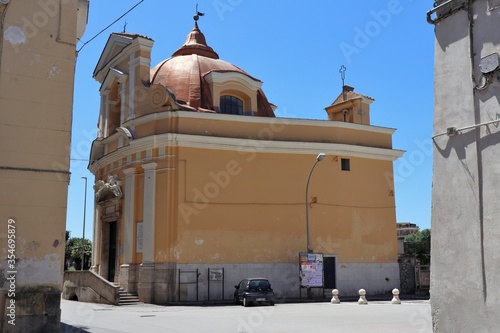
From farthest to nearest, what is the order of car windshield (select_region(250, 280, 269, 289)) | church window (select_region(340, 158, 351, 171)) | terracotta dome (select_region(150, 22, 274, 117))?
church window (select_region(340, 158, 351, 171)) < terracotta dome (select_region(150, 22, 274, 117)) < car windshield (select_region(250, 280, 269, 289))

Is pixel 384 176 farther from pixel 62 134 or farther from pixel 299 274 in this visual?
pixel 62 134

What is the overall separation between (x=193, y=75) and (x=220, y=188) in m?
7.36

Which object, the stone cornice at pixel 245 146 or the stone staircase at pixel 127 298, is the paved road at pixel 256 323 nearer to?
the stone staircase at pixel 127 298

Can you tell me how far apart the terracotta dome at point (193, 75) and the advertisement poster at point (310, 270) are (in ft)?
29.8

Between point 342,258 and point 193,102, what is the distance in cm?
1169

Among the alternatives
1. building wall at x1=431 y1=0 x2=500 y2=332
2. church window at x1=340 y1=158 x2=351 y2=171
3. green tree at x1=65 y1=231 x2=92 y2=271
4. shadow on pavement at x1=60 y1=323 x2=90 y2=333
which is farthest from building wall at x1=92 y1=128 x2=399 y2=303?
green tree at x1=65 y1=231 x2=92 y2=271

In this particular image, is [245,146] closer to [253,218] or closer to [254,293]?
[253,218]

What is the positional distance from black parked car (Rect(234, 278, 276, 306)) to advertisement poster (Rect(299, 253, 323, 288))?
10.5ft

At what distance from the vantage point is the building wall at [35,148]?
12.3 m

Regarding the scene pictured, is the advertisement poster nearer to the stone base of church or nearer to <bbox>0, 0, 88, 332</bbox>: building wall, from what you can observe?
the stone base of church

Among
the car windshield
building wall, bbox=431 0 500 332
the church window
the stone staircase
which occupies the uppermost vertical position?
the church window

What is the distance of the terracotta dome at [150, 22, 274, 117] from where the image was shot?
3041 cm

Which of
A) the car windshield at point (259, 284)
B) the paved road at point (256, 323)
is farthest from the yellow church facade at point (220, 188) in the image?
the paved road at point (256, 323)

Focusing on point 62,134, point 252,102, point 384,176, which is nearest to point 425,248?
point 384,176
